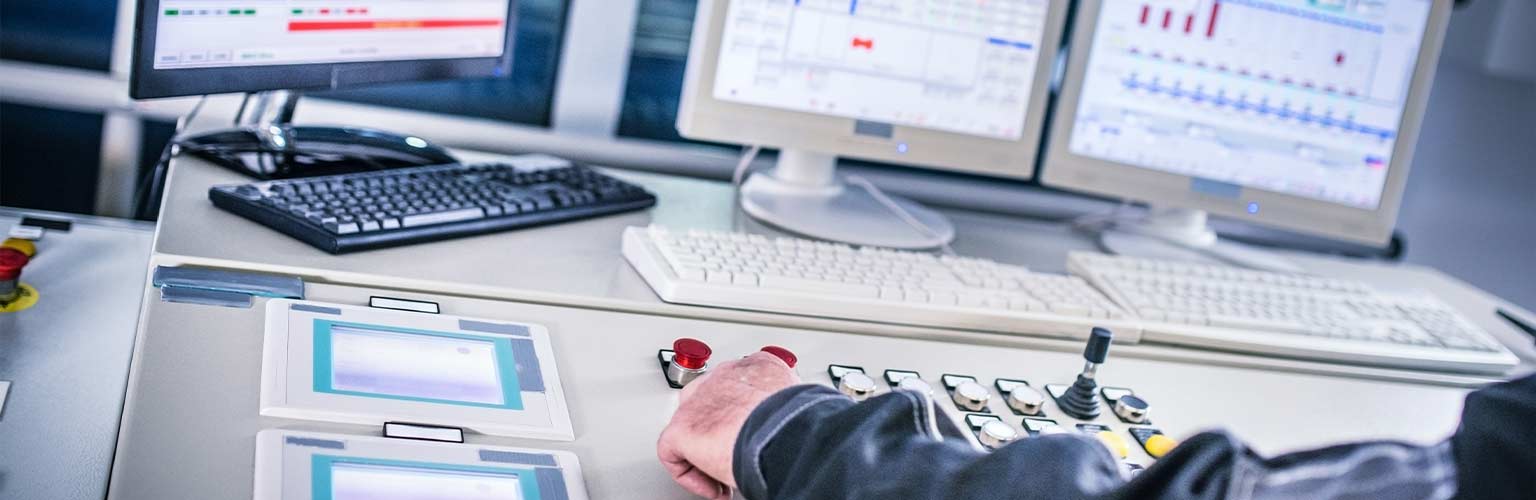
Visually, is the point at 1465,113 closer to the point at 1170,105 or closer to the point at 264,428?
the point at 1170,105

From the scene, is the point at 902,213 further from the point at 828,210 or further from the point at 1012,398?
the point at 1012,398

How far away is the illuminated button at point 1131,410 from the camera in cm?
115

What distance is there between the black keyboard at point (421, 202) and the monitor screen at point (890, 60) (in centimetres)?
20

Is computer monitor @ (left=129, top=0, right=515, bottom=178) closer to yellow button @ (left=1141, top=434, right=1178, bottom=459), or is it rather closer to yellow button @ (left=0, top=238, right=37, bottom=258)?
yellow button @ (left=0, top=238, right=37, bottom=258)

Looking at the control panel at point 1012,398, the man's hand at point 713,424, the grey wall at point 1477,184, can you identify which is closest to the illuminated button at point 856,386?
the control panel at point 1012,398

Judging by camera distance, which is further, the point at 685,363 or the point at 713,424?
the point at 685,363

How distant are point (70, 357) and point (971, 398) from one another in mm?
725

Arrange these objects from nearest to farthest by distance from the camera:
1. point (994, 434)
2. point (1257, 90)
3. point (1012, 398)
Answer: point (994, 434), point (1012, 398), point (1257, 90)

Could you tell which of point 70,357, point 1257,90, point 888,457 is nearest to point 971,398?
point 888,457

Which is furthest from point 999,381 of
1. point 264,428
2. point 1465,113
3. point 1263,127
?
point 1465,113

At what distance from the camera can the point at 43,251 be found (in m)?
1.24

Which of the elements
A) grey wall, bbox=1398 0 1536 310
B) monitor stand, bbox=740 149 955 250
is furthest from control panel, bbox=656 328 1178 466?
grey wall, bbox=1398 0 1536 310

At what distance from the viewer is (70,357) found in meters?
1.05

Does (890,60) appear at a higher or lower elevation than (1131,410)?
higher
